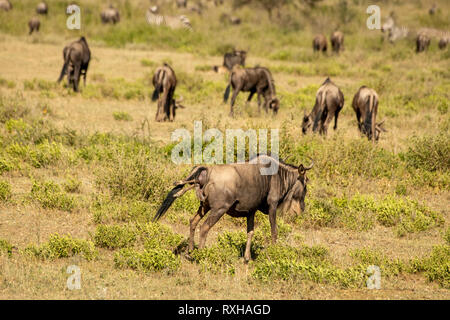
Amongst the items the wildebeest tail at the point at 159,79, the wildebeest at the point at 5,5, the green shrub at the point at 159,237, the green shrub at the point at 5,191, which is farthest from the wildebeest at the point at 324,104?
the wildebeest at the point at 5,5

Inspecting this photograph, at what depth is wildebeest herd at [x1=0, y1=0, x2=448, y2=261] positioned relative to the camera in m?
5.86

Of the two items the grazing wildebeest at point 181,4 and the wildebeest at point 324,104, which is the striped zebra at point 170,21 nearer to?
the grazing wildebeest at point 181,4

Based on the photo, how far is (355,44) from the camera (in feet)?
94.5

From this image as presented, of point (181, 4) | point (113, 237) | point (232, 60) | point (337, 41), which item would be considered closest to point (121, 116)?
point (113, 237)

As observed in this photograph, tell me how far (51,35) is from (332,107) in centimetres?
1911

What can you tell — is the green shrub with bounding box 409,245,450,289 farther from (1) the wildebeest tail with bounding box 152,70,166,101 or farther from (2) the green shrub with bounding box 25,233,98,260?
(1) the wildebeest tail with bounding box 152,70,166,101

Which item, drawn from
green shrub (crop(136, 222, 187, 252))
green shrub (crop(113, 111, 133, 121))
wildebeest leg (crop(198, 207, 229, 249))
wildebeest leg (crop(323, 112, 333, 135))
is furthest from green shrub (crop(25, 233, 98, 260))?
green shrub (crop(113, 111, 133, 121))

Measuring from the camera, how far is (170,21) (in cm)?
3117

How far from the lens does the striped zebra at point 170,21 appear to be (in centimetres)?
3071

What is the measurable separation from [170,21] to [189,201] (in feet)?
80.5

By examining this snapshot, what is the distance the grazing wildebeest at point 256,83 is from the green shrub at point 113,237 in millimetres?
8345

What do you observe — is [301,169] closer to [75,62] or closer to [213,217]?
[213,217]
